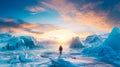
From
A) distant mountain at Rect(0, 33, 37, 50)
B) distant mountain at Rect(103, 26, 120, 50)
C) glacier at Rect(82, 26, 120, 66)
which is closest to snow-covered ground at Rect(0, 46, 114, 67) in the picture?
glacier at Rect(82, 26, 120, 66)

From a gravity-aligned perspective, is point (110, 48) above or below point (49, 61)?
above

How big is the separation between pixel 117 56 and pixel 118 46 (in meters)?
3.18

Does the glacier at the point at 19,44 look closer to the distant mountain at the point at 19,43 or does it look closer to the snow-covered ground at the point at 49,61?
the distant mountain at the point at 19,43

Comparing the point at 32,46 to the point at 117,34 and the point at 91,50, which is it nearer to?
the point at 91,50

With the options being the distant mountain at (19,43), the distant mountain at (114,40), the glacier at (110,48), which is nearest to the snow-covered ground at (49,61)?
the glacier at (110,48)

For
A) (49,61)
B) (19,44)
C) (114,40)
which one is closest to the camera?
(49,61)

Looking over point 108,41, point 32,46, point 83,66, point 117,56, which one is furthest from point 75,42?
point 83,66

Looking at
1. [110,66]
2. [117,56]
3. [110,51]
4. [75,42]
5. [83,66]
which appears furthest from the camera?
[75,42]

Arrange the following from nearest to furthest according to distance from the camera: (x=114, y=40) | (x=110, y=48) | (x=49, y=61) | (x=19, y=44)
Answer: (x=49, y=61) < (x=110, y=48) < (x=114, y=40) < (x=19, y=44)

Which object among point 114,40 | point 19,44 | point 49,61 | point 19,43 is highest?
point 19,43

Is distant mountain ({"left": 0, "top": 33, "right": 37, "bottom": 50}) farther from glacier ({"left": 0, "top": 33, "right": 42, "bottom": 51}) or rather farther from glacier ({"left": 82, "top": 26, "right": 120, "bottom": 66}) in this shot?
glacier ({"left": 82, "top": 26, "right": 120, "bottom": 66})

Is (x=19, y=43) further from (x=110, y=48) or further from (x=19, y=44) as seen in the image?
(x=110, y=48)

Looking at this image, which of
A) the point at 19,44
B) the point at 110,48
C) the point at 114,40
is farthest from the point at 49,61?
the point at 19,44

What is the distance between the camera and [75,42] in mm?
50250
